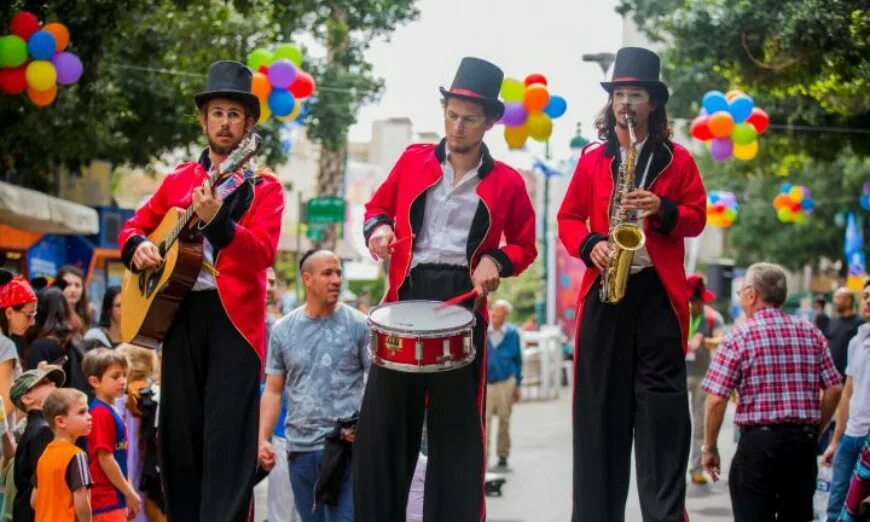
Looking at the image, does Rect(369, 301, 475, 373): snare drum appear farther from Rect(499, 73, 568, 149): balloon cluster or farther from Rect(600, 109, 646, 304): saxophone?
Rect(499, 73, 568, 149): balloon cluster

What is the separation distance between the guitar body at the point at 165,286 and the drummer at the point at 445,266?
897 mm

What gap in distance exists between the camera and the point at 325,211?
25.2m

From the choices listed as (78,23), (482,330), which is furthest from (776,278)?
(78,23)

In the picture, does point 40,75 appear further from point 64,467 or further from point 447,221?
point 447,221

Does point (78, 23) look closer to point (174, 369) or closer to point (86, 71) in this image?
point (86, 71)

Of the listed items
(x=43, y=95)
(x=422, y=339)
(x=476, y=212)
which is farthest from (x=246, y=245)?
(x=43, y=95)

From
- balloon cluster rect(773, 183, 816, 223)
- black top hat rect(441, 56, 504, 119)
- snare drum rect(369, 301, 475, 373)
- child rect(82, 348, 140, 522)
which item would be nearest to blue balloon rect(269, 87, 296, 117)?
child rect(82, 348, 140, 522)

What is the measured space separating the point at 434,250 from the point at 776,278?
11.2ft

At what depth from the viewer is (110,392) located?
30.2 feet

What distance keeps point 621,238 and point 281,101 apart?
10.6 meters

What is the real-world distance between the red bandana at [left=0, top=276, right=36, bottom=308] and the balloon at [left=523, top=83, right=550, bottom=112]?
851 cm

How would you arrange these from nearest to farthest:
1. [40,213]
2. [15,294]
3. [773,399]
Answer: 1. [773,399]
2. [15,294]
3. [40,213]

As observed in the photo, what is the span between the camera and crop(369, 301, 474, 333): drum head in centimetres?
618

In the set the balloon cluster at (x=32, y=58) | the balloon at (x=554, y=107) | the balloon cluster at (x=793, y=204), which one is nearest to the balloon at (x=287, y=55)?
the balloon at (x=554, y=107)
